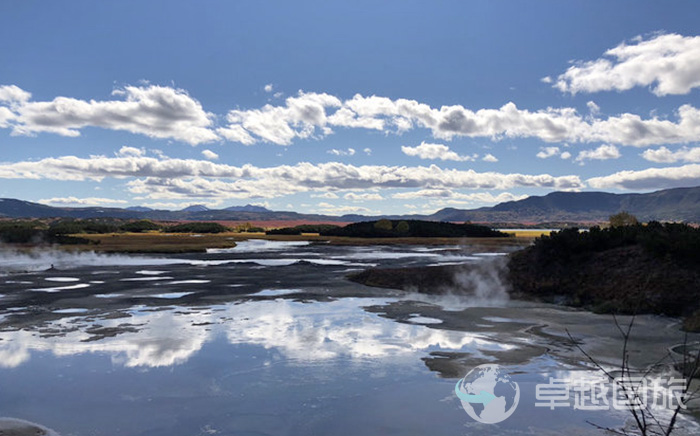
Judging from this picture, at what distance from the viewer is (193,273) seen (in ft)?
127

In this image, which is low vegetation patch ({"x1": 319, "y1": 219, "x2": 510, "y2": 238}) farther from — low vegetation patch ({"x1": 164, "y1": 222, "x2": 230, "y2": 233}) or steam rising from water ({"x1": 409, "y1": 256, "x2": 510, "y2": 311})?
steam rising from water ({"x1": 409, "y1": 256, "x2": 510, "y2": 311})

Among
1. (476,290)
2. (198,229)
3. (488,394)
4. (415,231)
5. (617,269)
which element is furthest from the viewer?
(198,229)

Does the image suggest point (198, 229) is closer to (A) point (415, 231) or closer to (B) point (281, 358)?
(A) point (415, 231)

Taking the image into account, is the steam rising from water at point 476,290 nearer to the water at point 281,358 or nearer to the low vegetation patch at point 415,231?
the water at point 281,358

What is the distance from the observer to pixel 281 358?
542 inches

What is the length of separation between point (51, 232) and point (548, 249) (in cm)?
8506

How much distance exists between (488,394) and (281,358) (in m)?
5.81

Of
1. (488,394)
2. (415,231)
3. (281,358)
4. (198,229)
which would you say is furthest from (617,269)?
(198,229)

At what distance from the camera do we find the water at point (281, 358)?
9.41 meters

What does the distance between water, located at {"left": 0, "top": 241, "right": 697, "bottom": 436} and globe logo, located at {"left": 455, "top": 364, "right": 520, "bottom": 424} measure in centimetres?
24

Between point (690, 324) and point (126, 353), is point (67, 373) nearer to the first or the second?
point (126, 353)

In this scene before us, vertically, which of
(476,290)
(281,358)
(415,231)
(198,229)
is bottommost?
(476,290)

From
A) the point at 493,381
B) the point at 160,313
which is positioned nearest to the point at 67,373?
the point at 160,313

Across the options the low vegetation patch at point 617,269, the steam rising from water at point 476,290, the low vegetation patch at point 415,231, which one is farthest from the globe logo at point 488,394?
the low vegetation patch at point 415,231
